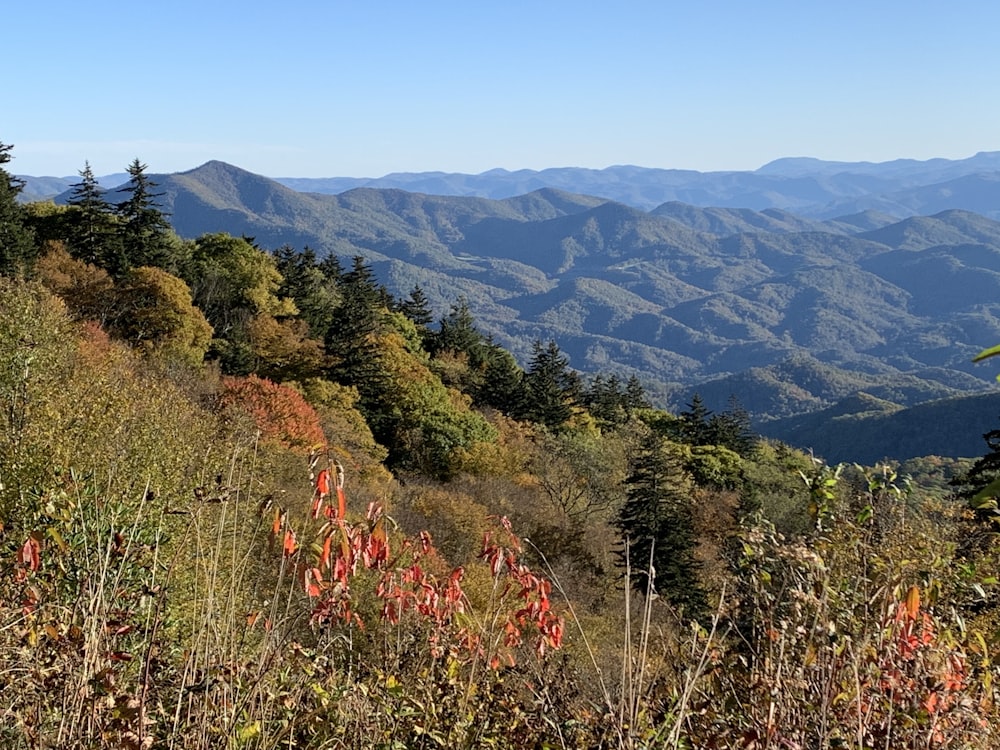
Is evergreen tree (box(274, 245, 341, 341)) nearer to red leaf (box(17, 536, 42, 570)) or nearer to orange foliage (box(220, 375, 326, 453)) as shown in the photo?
orange foliage (box(220, 375, 326, 453))

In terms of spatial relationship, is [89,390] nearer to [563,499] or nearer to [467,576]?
[467,576]

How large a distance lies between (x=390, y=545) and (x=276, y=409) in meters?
18.4

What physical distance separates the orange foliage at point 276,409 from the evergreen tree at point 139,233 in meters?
14.4

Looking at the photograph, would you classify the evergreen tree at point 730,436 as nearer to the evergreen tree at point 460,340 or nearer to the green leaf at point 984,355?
the evergreen tree at point 460,340

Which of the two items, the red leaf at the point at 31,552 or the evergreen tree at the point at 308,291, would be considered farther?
the evergreen tree at the point at 308,291

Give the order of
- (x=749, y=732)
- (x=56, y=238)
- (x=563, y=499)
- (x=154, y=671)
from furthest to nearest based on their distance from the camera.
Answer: (x=56, y=238) < (x=563, y=499) < (x=154, y=671) < (x=749, y=732)

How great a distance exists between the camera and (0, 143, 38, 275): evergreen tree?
30953mm

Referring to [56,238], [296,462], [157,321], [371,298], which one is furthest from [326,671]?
[371,298]

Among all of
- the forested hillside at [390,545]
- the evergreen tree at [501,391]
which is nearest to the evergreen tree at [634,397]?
the forested hillside at [390,545]

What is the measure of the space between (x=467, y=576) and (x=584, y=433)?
2707 centimetres

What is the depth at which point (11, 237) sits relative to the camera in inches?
1267

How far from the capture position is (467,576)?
19484mm

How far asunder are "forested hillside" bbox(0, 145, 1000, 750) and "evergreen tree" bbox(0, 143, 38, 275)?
0.15 meters

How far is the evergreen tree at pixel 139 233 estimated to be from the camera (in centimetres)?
3828
